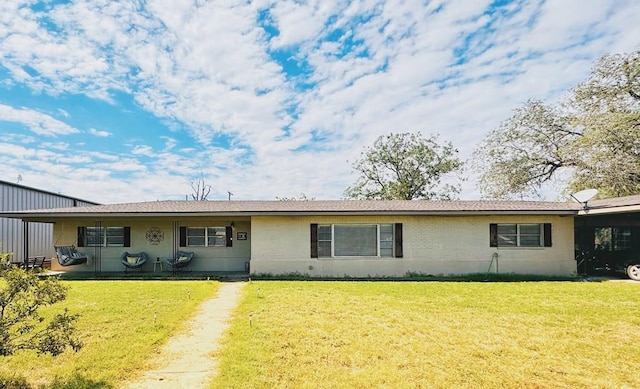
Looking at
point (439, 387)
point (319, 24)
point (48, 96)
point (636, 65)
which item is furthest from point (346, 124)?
point (439, 387)

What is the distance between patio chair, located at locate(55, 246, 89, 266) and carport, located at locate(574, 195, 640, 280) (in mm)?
17022

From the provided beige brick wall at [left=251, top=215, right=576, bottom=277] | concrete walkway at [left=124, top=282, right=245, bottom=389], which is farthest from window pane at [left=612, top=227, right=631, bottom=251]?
concrete walkway at [left=124, top=282, right=245, bottom=389]

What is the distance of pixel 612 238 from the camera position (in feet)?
48.5

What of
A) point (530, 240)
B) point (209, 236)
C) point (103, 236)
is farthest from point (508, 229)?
point (103, 236)

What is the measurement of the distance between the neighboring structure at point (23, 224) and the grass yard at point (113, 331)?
818 cm

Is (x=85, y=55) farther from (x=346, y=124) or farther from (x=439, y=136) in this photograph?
(x=439, y=136)

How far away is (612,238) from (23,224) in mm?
24280

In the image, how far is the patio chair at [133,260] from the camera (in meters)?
13.8

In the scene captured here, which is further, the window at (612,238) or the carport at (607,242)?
the window at (612,238)

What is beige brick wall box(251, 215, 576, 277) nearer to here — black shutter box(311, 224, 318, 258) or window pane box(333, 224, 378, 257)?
black shutter box(311, 224, 318, 258)

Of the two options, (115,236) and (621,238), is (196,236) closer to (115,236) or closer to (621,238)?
(115,236)

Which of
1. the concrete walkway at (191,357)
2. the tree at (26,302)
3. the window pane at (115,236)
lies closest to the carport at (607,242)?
the concrete walkway at (191,357)

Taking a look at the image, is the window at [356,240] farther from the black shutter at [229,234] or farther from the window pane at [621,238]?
the window pane at [621,238]

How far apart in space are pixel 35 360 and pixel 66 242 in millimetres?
11512
